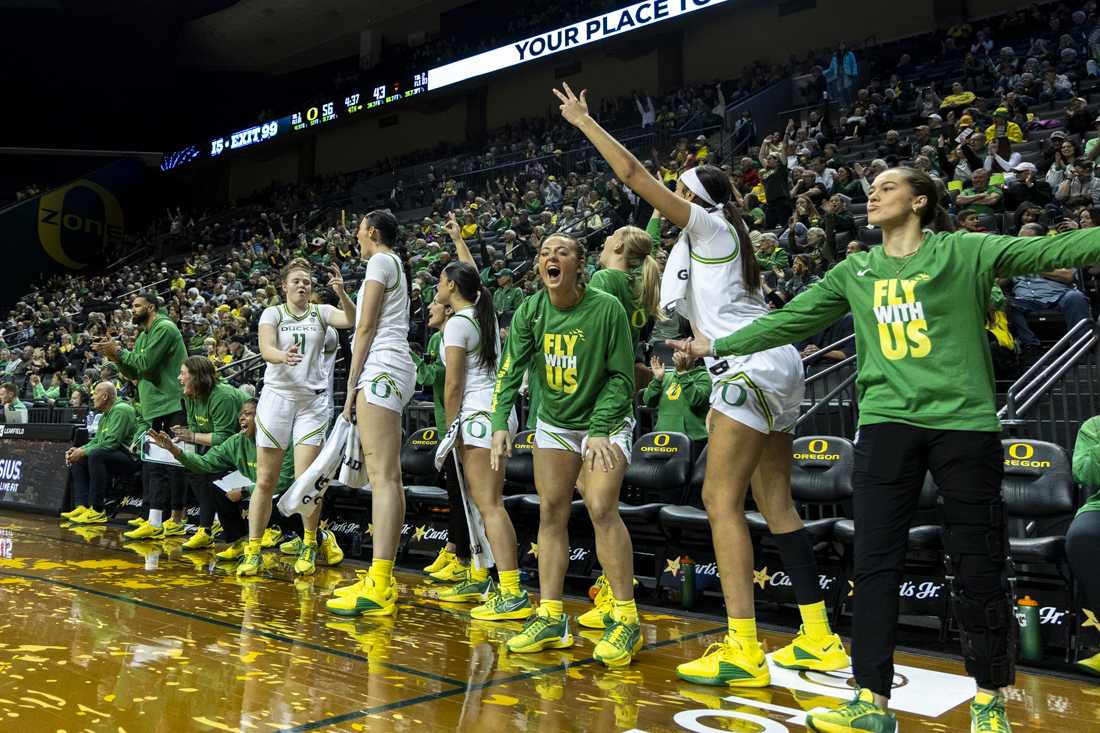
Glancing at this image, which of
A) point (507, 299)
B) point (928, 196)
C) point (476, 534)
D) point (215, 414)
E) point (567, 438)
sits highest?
point (507, 299)

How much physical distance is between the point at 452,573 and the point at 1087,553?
3.36m

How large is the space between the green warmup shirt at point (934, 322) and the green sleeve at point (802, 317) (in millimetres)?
16

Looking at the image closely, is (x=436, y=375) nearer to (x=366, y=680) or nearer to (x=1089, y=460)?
(x=366, y=680)

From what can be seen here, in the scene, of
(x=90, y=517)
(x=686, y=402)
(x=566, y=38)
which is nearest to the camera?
(x=686, y=402)

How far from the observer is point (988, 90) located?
509 inches

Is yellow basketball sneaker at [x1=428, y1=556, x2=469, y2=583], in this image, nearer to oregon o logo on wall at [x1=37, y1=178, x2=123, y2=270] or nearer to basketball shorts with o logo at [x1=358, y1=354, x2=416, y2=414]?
basketball shorts with o logo at [x1=358, y1=354, x2=416, y2=414]

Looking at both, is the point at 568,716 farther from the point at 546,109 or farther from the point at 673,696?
the point at 546,109

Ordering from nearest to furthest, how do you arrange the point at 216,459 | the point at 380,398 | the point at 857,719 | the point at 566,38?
the point at 857,719, the point at 380,398, the point at 216,459, the point at 566,38

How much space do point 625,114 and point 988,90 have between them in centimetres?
767

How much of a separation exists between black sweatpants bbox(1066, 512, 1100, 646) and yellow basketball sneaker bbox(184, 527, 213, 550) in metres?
5.44

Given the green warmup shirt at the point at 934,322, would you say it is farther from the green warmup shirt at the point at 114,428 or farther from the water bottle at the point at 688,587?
the green warmup shirt at the point at 114,428

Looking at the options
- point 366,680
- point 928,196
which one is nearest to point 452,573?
point 366,680

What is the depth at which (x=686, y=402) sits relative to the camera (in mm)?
5586

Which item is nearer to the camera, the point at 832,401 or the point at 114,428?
the point at 832,401
